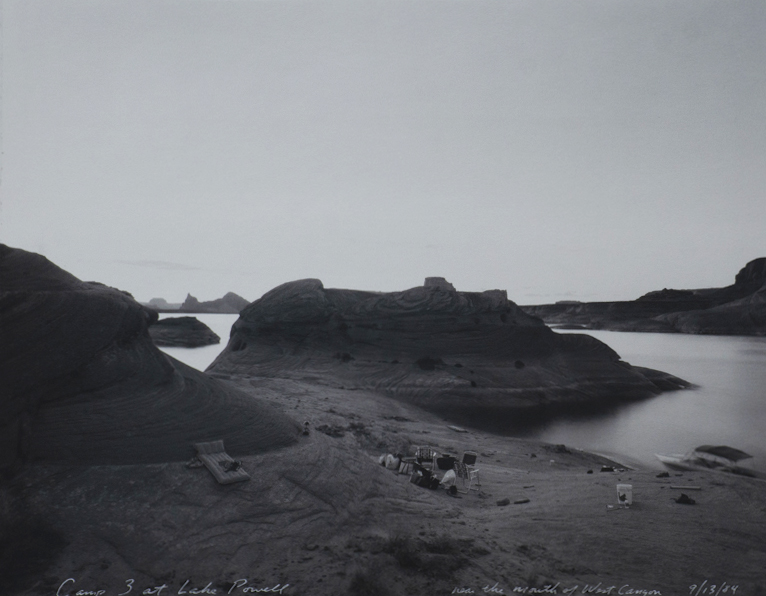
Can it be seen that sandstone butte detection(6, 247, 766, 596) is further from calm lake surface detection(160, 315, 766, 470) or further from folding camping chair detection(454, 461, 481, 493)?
calm lake surface detection(160, 315, 766, 470)

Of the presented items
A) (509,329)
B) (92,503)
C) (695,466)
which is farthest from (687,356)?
(92,503)

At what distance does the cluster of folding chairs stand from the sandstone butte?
1.74 feet

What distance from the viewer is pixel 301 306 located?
42.6 metres

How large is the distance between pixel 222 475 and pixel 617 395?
39060 millimetres

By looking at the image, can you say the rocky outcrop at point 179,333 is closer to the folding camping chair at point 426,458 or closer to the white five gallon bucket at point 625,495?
the folding camping chair at point 426,458

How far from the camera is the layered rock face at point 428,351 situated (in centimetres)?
3566

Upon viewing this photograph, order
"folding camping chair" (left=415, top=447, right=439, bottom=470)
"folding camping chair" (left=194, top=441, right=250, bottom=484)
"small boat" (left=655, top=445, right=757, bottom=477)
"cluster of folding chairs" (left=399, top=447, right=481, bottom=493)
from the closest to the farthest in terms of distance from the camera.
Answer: "folding camping chair" (left=194, top=441, right=250, bottom=484), "cluster of folding chairs" (left=399, top=447, right=481, bottom=493), "folding camping chair" (left=415, top=447, right=439, bottom=470), "small boat" (left=655, top=445, right=757, bottom=477)

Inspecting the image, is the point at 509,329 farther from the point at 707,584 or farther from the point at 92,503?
the point at 92,503

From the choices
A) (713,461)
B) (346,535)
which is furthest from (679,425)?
(346,535)

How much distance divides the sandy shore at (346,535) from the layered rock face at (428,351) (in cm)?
2184

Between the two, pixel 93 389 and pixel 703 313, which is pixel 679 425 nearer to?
pixel 93 389

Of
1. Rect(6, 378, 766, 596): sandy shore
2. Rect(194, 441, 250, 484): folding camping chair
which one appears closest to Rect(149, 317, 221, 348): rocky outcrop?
Rect(194, 441, 250, 484): folding camping chair

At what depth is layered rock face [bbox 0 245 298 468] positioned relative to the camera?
396 inches

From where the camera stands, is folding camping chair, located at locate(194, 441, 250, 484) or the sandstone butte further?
folding camping chair, located at locate(194, 441, 250, 484)
